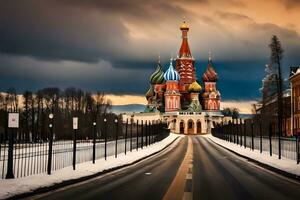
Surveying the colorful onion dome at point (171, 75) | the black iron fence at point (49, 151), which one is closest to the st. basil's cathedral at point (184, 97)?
the colorful onion dome at point (171, 75)

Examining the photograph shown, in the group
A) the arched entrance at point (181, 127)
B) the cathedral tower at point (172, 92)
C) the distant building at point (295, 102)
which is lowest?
the arched entrance at point (181, 127)

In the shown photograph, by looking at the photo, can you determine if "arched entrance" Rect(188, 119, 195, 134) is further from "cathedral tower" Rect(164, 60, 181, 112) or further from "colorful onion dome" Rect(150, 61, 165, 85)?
"colorful onion dome" Rect(150, 61, 165, 85)

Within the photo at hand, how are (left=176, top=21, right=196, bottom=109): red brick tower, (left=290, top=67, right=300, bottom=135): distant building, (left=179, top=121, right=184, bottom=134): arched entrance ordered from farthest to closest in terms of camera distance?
(left=176, top=21, right=196, bottom=109): red brick tower, (left=179, top=121, right=184, bottom=134): arched entrance, (left=290, top=67, right=300, bottom=135): distant building

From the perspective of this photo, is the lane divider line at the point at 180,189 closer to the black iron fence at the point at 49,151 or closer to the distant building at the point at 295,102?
the black iron fence at the point at 49,151

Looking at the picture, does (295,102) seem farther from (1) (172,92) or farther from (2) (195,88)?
(2) (195,88)

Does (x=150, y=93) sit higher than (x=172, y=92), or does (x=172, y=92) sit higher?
(x=150, y=93)

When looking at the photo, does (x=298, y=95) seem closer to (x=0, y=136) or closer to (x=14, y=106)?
(x=14, y=106)

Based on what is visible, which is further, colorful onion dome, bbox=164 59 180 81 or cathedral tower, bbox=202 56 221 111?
cathedral tower, bbox=202 56 221 111

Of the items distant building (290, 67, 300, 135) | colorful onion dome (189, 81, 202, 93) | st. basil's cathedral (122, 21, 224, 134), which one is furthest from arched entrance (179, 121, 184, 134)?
distant building (290, 67, 300, 135)

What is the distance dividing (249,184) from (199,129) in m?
148

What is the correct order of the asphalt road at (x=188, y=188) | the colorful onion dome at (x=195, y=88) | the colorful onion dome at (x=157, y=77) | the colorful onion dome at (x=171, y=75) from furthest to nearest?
the colorful onion dome at (x=157, y=77), the colorful onion dome at (x=195, y=88), the colorful onion dome at (x=171, y=75), the asphalt road at (x=188, y=188)

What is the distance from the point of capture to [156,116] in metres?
170

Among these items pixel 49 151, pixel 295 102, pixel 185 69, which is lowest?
pixel 49 151

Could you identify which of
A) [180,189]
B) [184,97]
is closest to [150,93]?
[184,97]
